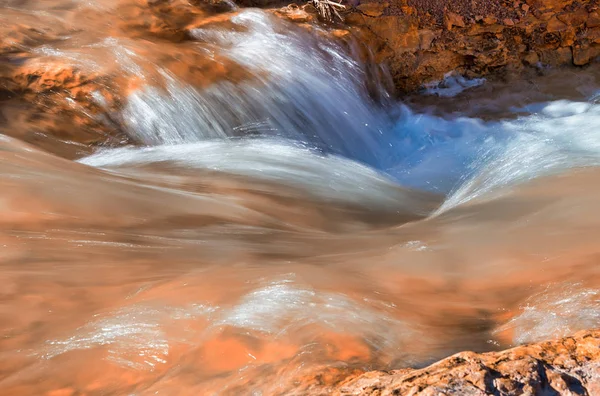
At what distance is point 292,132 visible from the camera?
16.2ft

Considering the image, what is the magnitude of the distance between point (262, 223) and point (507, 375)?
187cm

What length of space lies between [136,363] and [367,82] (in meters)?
4.65

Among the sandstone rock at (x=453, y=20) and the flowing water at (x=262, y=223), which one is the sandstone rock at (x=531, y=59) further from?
the flowing water at (x=262, y=223)

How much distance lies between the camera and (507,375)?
51.6 inches

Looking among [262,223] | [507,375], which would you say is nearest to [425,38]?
[262,223]

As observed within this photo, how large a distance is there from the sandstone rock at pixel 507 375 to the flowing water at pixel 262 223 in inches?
8.2

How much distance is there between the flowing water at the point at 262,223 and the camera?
1744mm

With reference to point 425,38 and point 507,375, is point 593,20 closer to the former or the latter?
point 425,38

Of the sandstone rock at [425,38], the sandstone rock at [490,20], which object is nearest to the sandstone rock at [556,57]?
the sandstone rock at [490,20]

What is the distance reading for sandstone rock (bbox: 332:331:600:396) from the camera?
50.2 inches

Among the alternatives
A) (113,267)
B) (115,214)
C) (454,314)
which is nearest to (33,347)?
(113,267)

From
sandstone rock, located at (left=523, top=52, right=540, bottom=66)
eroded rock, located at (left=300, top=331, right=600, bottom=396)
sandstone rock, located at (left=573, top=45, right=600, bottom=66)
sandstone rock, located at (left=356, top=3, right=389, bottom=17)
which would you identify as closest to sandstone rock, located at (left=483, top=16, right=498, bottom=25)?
sandstone rock, located at (left=523, top=52, right=540, bottom=66)

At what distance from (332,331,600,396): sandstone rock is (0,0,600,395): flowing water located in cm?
21

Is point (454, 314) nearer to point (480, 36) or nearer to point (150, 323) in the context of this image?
point (150, 323)
